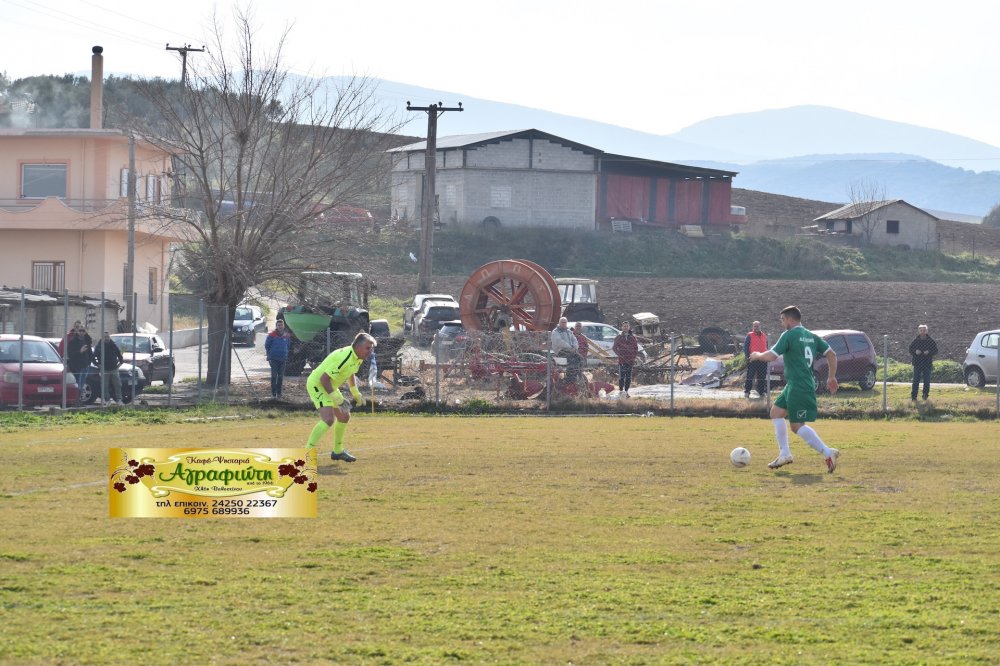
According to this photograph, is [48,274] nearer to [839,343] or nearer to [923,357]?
[839,343]

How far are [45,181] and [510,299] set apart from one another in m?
19.3

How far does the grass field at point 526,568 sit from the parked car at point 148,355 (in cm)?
1464

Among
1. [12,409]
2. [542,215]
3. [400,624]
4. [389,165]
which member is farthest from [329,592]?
[542,215]

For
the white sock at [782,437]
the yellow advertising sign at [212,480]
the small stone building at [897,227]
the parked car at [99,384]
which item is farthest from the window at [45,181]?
the small stone building at [897,227]

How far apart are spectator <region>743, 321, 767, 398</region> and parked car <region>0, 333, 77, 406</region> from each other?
555 inches

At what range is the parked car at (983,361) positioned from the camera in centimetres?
3303

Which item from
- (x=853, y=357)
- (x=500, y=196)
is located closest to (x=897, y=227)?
(x=500, y=196)

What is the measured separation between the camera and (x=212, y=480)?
31.5ft

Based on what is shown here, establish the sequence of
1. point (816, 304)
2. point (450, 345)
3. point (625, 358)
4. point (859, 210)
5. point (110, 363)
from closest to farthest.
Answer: point (110, 363) < point (625, 358) < point (450, 345) < point (816, 304) < point (859, 210)

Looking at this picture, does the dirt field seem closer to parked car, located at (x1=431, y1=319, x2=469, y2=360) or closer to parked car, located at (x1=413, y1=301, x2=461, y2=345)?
parked car, located at (x1=413, y1=301, x2=461, y2=345)

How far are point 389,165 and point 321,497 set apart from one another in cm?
2516

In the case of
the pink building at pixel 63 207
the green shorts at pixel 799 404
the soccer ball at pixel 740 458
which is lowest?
the soccer ball at pixel 740 458

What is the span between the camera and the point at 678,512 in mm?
12383

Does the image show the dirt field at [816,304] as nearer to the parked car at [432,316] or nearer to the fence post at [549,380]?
the parked car at [432,316]
